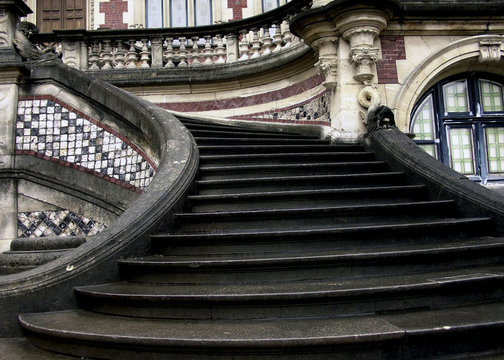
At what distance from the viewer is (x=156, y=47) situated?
10.0 m

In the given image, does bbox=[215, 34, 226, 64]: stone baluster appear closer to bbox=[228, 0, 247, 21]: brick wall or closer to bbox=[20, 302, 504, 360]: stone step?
bbox=[228, 0, 247, 21]: brick wall

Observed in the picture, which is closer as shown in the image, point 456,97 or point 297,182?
point 297,182

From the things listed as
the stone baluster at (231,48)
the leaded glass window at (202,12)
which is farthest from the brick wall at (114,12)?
the stone baluster at (231,48)

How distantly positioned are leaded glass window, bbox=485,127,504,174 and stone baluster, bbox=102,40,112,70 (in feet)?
23.0

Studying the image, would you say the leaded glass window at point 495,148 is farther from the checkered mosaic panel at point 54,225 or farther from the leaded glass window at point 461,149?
the checkered mosaic panel at point 54,225

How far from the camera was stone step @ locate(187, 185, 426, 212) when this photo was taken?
500cm

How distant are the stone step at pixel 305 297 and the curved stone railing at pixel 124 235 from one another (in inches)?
13.1

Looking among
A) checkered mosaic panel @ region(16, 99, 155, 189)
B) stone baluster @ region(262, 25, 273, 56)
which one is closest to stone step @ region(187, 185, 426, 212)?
checkered mosaic panel @ region(16, 99, 155, 189)

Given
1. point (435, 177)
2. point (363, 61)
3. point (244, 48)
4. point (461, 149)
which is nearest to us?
point (435, 177)

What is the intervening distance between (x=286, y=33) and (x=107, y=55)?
Answer: 3.72 m

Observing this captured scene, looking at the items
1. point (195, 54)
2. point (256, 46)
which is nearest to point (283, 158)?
point (256, 46)

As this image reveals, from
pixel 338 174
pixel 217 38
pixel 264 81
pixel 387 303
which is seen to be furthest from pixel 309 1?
pixel 387 303

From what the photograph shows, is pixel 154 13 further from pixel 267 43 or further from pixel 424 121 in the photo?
pixel 424 121

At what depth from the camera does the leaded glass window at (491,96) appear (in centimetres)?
745
